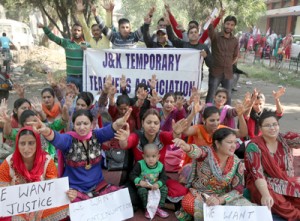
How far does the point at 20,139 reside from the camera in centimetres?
266

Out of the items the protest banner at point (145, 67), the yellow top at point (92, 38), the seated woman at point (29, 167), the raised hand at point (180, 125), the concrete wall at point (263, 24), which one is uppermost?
the concrete wall at point (263, 24)

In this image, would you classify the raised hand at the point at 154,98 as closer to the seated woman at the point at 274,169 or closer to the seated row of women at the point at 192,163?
the seated row of women at the point at 192,163

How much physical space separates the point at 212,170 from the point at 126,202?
0.84 m

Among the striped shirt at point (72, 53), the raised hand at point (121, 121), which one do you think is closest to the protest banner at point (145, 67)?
the striped shirt at point (72, 53)

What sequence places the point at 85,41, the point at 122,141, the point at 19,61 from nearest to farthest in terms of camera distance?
the point at 122,141, the point at 85,41, the point at 19,61

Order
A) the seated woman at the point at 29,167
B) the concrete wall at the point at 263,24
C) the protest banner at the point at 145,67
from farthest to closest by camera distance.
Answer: the concrete wall at the point at 263,24
the protest banner at the point at 145,67
the seated woman at the point at 29,167

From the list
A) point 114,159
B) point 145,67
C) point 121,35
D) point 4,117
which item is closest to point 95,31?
point 121,35

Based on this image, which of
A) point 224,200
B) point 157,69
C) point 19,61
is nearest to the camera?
point 224,200

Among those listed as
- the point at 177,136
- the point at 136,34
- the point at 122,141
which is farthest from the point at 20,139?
the point at 136,34

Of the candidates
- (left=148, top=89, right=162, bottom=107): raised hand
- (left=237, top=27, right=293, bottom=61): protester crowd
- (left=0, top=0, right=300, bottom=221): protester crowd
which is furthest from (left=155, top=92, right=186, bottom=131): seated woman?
(left=237, top=27, right=293, bottom=61): protester crowd

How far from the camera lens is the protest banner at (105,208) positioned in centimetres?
275

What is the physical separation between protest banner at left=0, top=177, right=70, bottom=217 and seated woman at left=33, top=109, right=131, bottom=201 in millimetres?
259

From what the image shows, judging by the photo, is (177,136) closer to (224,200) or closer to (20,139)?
(224,200)

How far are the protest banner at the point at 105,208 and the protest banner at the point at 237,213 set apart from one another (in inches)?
28.8
